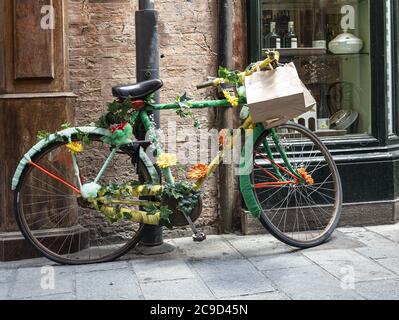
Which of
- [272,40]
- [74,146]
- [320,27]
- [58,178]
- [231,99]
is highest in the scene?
[320,27]

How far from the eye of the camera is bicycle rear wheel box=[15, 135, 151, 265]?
16.0 ft

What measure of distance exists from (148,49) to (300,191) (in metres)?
1.72

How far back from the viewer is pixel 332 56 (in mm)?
6211

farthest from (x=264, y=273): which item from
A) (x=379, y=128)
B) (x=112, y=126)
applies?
(x=379, y=128)

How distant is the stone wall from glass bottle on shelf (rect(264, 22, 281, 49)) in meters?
0.25

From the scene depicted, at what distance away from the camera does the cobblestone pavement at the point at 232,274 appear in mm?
4199

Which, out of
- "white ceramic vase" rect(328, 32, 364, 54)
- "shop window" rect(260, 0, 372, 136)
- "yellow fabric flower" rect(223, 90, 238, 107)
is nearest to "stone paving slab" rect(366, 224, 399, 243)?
"shop window" rect(260, 0, 372, 136)

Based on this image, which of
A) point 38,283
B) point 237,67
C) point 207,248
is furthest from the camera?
point 237,67

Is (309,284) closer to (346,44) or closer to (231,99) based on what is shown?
(231,99)

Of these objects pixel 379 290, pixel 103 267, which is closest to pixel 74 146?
pixel 103 267

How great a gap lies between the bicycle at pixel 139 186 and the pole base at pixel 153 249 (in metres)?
0.15

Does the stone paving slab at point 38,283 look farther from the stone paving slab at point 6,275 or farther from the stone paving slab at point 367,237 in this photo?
the stone paving slab at point 367,237

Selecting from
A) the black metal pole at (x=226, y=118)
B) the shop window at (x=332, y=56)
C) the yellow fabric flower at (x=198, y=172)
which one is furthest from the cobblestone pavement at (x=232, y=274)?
the shop window at (x=332, y=56)
